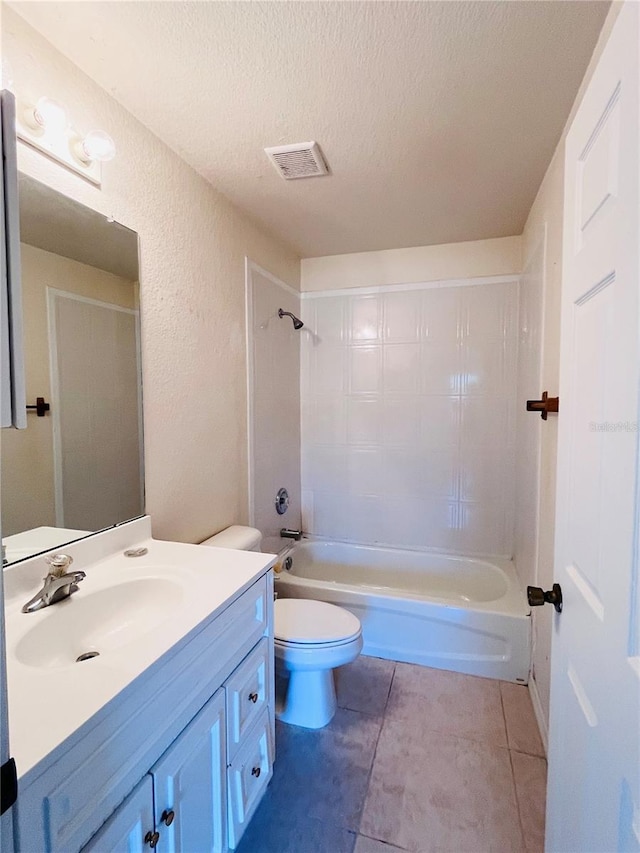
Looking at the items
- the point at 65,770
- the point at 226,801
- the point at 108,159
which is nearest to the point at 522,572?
the point at 226,801

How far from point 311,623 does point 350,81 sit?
6.54 ft

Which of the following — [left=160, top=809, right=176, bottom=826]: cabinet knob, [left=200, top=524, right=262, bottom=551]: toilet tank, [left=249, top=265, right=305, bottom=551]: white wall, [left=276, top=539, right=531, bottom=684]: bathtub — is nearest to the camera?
[left=160, top=809, right=176, bottom=826]: cabinet knob

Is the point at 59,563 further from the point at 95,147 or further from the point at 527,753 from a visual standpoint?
the point at 527,753

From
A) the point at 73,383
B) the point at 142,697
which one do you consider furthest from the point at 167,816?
the point at 73,383

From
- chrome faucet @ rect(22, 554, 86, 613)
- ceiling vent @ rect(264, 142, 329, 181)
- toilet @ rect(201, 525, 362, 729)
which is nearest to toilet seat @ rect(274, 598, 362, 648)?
toilet @ rect(201, 525, 362, 729)

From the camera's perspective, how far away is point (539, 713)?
1676 millimetres

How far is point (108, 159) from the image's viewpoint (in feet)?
4.08

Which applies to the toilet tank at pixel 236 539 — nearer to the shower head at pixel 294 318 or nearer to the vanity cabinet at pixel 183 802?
the vanity cabinet at pixel 183 802

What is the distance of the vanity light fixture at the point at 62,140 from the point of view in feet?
3.39

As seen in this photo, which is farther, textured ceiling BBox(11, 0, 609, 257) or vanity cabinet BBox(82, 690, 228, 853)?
textured ceiling BBox(11, 0, 609, 257)

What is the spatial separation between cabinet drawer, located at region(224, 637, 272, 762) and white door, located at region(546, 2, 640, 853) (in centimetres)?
79

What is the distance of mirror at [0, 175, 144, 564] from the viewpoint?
107 centimetres

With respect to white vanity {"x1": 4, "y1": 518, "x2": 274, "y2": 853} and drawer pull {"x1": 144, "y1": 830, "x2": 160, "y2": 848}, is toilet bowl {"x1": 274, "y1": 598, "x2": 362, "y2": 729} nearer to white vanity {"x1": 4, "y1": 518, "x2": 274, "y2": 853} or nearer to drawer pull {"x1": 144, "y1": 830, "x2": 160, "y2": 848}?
white vanity {"x1": 4, "y1": 518, "x2": 274, "y2": 853}

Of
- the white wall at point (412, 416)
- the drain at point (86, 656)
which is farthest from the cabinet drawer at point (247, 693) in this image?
the white wall at point (412, 416)
